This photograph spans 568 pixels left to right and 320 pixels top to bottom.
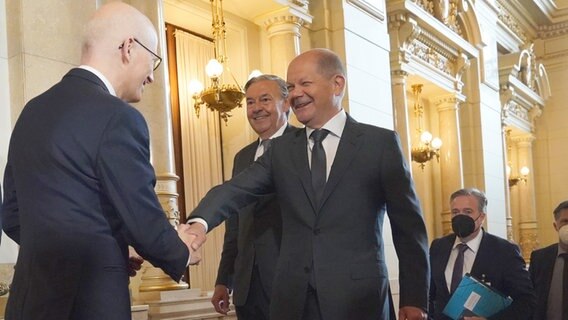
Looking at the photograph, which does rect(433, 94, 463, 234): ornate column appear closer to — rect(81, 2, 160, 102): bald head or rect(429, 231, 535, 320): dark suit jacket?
rect(429, 231, 535, 320): dark suit jacket

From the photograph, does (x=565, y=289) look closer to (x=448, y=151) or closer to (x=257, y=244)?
(x=257, y=244)

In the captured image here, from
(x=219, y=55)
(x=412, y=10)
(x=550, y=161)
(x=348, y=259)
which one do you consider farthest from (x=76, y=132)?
(x=550, y=161)

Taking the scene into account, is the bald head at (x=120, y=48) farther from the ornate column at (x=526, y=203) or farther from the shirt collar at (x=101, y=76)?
the ornate column at (x=526, y=203)

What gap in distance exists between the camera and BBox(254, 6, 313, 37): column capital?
7.78 metres

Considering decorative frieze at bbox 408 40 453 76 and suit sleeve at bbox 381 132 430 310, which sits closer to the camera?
suit sleeve at bbox 381 132 430 310

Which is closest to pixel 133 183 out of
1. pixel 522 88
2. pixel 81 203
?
pixel 81 203

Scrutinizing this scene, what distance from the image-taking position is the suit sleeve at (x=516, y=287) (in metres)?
4.17

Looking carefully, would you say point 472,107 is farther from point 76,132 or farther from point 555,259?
point 76,132

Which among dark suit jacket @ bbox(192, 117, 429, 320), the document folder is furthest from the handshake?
the document folder

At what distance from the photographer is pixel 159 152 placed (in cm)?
575

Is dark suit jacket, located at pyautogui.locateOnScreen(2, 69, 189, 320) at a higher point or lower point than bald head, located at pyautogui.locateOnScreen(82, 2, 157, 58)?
lower

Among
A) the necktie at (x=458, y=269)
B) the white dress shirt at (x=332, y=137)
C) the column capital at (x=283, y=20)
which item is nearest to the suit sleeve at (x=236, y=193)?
the white dress shirt at (x=332, y=137)

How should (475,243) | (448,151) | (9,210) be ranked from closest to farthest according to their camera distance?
(9,210)
(475,243)
(448,151)

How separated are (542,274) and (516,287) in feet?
3.16
